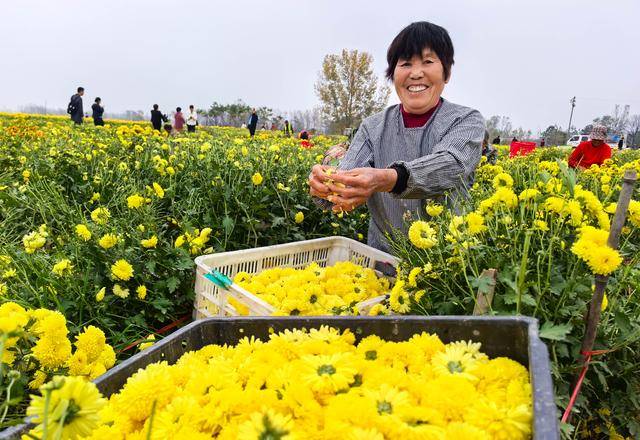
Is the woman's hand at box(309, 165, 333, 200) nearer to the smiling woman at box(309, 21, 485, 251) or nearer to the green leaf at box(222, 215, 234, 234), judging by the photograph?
the smiling woman at box(309, 21, 485, 251)

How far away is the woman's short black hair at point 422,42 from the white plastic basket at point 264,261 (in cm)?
99

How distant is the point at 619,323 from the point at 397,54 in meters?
1.60

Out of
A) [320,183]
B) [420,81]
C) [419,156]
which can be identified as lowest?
[320,183]

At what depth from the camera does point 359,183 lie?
5.27 ft

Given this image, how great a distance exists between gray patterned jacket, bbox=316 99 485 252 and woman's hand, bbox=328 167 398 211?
107 millimetres

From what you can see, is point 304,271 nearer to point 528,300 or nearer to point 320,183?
point 320,183

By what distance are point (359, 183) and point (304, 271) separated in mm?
553

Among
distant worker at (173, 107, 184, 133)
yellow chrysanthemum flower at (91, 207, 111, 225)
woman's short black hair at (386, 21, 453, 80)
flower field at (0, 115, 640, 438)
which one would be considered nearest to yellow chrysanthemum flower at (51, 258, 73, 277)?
flower field at (0, 115, 640, 438)

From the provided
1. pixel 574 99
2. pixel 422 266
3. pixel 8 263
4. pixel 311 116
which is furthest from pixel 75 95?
pixel 311 116

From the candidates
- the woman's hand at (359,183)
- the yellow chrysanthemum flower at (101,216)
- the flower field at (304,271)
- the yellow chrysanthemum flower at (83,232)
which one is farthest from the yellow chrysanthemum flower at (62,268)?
the woman's hand at (359,183)

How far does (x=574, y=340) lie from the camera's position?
106 centimetres

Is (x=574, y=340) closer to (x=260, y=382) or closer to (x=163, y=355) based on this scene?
(x=260, y=382)

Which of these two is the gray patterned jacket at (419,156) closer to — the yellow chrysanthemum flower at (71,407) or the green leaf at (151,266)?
the green leaf at (151,266)

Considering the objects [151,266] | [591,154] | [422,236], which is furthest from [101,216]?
[591,154]
